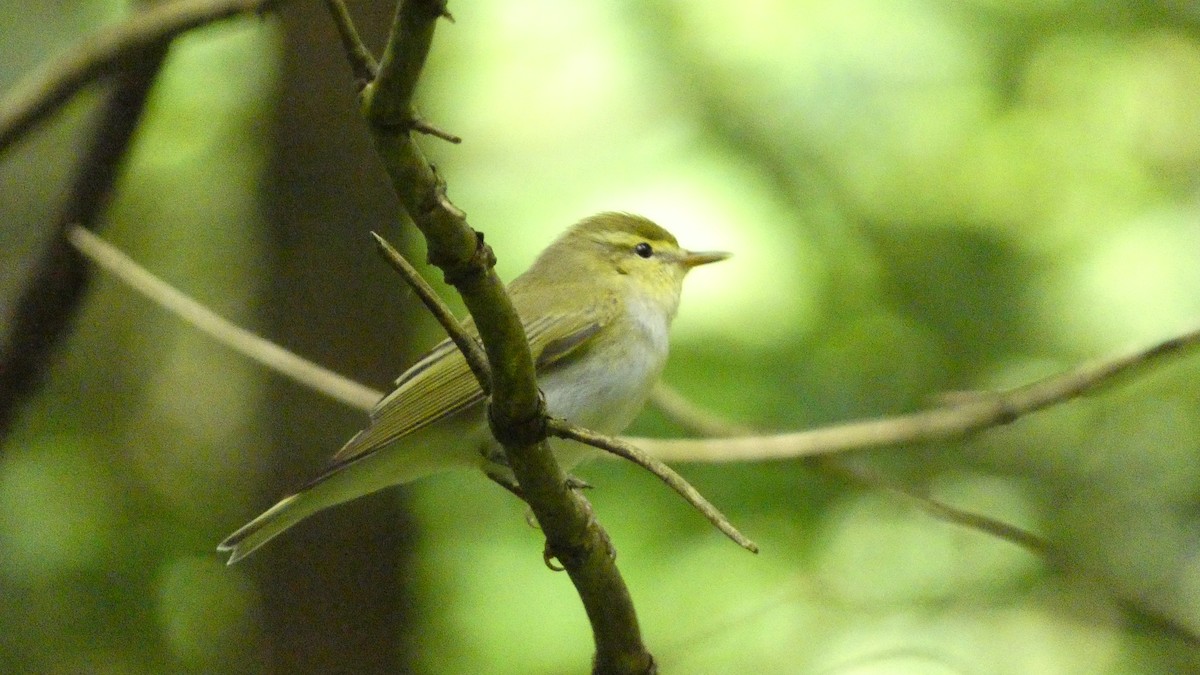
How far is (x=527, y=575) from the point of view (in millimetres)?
5363

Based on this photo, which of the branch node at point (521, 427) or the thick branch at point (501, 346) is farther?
the branch node at point (521, 427)

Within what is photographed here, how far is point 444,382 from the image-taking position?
346 cm

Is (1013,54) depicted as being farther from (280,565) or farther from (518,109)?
(280,565)

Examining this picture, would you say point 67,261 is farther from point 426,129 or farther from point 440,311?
point 426,129

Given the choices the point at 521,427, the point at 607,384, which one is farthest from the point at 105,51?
the point at 521,427

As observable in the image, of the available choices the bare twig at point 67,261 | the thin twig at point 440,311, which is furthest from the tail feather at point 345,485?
the thin twig at point 440,311

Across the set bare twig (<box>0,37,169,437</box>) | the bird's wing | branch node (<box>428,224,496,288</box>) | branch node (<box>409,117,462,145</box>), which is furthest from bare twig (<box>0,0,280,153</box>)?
branch node (<box>409,117,462,145</box>)

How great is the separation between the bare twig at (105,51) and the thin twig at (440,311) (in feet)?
5.90

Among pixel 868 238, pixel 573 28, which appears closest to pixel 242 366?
pixel 573 28

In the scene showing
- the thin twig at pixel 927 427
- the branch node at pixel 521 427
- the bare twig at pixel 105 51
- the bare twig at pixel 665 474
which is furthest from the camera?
the thin twig at pixel 927 427

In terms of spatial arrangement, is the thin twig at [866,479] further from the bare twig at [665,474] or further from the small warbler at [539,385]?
the bare twig at [665,474]

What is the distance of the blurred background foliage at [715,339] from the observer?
5023 mm

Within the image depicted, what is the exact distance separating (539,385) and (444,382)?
298 mm

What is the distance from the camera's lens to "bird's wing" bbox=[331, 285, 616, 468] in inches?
131
